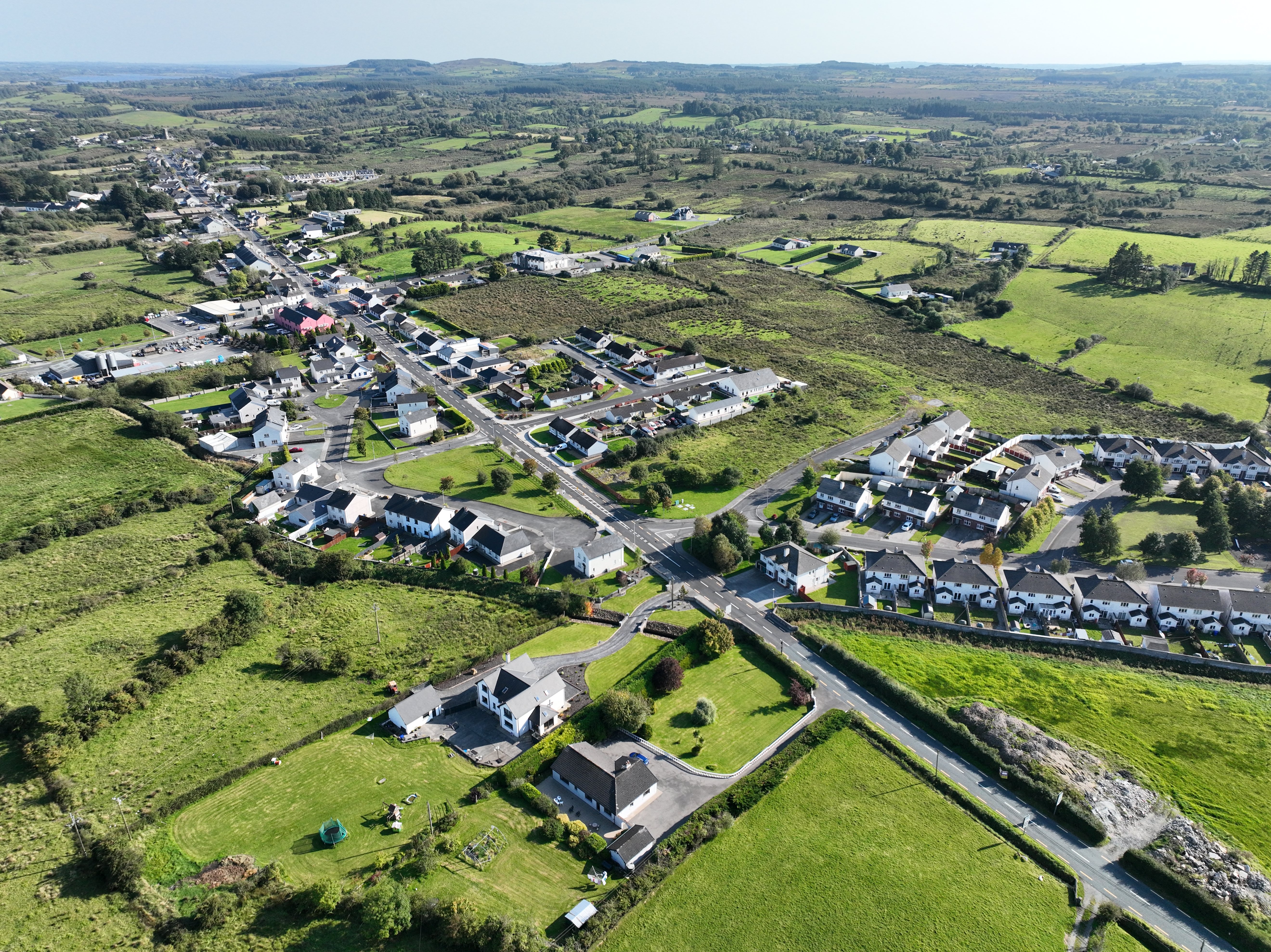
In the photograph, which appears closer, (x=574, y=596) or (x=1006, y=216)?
(x=574, y=596)

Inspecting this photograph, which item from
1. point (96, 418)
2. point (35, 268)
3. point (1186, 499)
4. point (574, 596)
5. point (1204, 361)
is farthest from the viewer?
point (35, 268)

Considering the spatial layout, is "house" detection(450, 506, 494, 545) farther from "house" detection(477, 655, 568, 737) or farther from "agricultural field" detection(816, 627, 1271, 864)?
"agricultural field" detection(816, 627, 1271, 864)

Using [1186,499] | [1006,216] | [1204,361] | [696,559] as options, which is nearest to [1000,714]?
[696,559]

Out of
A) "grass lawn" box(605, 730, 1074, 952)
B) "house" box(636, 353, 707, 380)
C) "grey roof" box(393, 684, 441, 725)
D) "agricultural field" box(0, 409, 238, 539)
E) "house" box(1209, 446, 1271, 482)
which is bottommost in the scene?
"grass lawn" box(605, 730, 1074, 952)

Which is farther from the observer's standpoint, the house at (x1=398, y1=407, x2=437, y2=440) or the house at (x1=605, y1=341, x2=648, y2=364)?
the house at (x1=605, y1=341, x2=648, y2=364)

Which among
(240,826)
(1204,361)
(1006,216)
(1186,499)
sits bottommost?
(240,826)

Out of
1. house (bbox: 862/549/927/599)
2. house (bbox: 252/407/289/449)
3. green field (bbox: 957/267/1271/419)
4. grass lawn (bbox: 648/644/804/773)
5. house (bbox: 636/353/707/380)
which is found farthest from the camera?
house (bbox: 636/353/707/380)

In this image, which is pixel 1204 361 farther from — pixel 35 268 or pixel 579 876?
pixel 35 268

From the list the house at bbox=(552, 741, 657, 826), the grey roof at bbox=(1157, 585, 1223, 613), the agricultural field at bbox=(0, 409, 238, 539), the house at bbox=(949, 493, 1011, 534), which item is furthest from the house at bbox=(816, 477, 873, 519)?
the agricultural field at bbox=(0, 409, 238, 539)
